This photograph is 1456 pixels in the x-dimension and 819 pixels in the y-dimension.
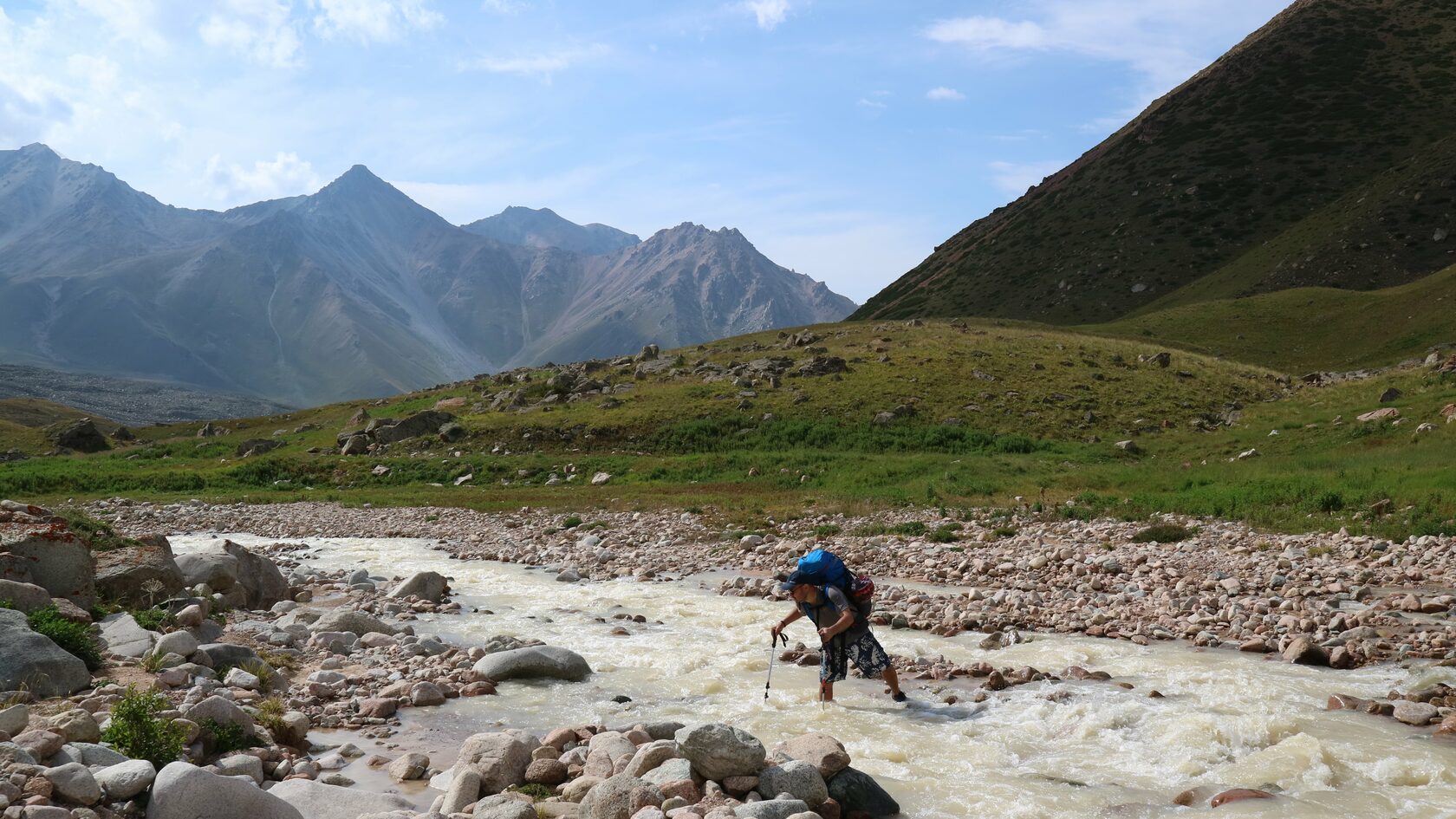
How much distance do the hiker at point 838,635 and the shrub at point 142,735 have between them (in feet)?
24.2

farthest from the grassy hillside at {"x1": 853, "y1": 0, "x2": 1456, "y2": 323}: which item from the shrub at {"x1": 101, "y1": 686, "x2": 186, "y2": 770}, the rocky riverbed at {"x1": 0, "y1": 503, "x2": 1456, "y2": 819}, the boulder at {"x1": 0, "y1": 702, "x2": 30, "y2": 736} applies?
the boulder at {"x1": 0, "y1": 702, "x2": 30, "y2": 736}

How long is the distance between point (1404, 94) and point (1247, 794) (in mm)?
155349

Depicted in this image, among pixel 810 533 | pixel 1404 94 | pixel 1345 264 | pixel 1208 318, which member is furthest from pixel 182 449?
pixel 1404 94

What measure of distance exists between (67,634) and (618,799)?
9029mm

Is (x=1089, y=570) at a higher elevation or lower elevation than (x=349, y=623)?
higher

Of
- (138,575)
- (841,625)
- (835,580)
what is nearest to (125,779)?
(841,625)

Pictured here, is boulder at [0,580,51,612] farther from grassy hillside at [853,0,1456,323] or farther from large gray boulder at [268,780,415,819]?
grassy hillside at [853,0,1456,323]

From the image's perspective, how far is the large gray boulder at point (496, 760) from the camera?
29.6ft

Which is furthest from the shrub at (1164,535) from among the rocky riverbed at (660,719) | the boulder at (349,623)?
the boulder at (349,623)

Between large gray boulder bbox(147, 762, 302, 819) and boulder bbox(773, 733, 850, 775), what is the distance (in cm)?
501

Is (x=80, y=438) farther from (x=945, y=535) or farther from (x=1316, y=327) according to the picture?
(x=1316, y=327)

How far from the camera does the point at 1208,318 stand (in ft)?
274

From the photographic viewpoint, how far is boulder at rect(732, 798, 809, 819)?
7.76 meters

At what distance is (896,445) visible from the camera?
4544cm
